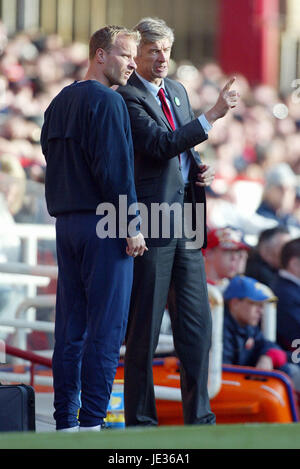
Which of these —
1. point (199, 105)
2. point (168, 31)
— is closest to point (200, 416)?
point (168, 31)

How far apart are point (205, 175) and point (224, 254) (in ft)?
6.91

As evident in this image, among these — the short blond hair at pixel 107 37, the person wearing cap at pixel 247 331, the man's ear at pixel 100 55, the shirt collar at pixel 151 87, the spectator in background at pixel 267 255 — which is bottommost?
the person wearing cap at pixel 247 331

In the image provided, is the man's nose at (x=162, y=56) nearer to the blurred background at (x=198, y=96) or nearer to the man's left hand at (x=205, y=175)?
the man's left hand at (x=205, y=175)

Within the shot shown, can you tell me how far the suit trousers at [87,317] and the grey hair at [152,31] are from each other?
2.37 ft

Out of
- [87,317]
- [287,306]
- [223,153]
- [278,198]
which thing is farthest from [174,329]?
[223,153]

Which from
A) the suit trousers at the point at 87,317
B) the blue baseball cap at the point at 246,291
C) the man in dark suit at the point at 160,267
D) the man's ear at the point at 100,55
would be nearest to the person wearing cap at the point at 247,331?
the blue baseball cap at the point at 246,291

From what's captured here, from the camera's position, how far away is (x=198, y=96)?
35.1 ft

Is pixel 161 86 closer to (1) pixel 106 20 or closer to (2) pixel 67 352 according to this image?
(2) pixel 67 352

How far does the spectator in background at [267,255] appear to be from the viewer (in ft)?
22.7

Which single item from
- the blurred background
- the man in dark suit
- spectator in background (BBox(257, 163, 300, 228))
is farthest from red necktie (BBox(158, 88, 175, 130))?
spectator in background (BBox(257, 163, 300, 228))

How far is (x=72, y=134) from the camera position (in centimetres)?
369

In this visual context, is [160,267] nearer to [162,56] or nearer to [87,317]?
[87,317]

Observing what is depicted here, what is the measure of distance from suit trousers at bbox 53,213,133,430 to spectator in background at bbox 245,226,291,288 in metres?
3.25

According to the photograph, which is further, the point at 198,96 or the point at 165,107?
the point at 198,96
